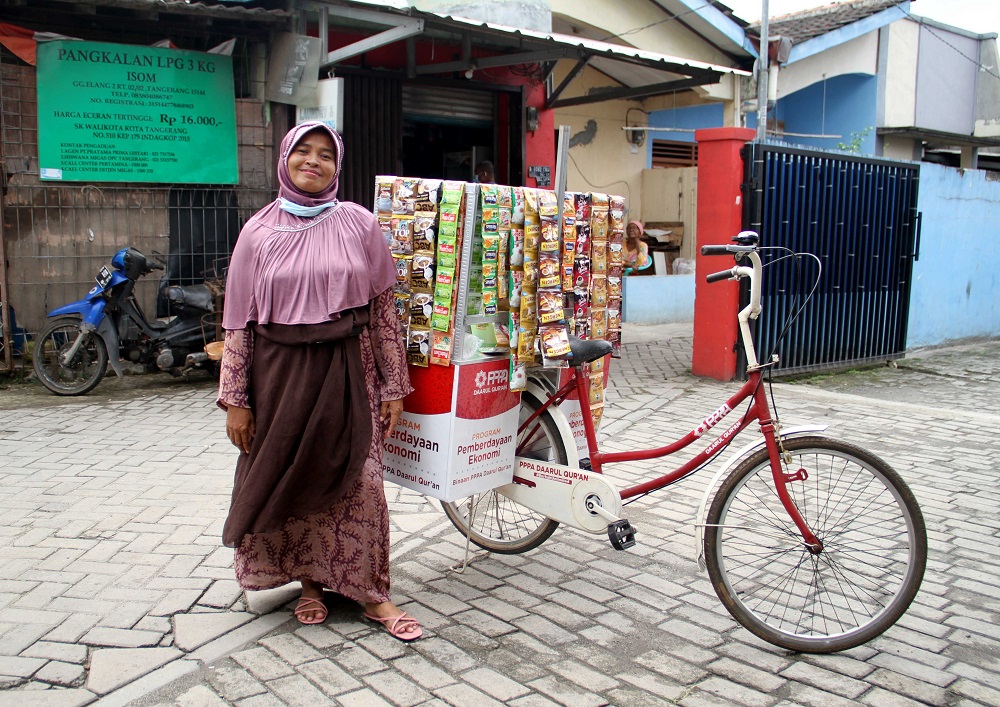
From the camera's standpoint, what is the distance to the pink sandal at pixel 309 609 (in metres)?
3.39

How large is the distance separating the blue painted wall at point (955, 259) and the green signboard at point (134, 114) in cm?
742

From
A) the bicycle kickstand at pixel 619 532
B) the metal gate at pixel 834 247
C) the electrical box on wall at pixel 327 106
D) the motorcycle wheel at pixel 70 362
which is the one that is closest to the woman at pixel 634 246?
the metal gate at pixel 834 247

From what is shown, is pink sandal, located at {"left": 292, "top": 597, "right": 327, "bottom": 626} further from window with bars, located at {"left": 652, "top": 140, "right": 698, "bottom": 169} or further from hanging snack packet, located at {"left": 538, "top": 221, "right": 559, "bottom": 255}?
window with bars, located at {"left": 652, "top": 140, "right": 698, "bottom": 169}

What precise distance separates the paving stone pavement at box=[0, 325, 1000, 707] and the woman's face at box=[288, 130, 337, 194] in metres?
1.65

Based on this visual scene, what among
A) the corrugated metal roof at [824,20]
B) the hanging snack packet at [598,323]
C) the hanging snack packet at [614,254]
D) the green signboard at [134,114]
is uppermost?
the corrugated metal roof at [824,20]

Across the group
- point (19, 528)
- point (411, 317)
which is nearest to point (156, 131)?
point (19, 528)

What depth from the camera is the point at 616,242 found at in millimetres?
3908

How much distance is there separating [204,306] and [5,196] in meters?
1.91

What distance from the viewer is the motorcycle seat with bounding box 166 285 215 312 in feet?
25.5

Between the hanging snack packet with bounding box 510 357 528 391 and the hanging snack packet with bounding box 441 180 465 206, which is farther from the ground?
the hanging snack packet with bounding box 441 180 465 206

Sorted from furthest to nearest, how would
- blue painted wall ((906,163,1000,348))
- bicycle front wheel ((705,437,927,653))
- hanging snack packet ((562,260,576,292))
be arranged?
blue painted wall ((906,163,1000,348)) < hanging snack packet ((562,260,576,292)) < bicycle front wheel ((705,437,927,653))

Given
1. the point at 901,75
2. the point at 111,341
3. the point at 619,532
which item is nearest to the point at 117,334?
the point at 111,341

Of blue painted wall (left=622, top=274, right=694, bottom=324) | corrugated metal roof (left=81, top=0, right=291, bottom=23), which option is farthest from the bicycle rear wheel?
blue painted wall (left=622, top=274, right=694, bottom=324)

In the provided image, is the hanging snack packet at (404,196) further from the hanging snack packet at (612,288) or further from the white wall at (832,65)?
Result: the white wall at (832,65)
